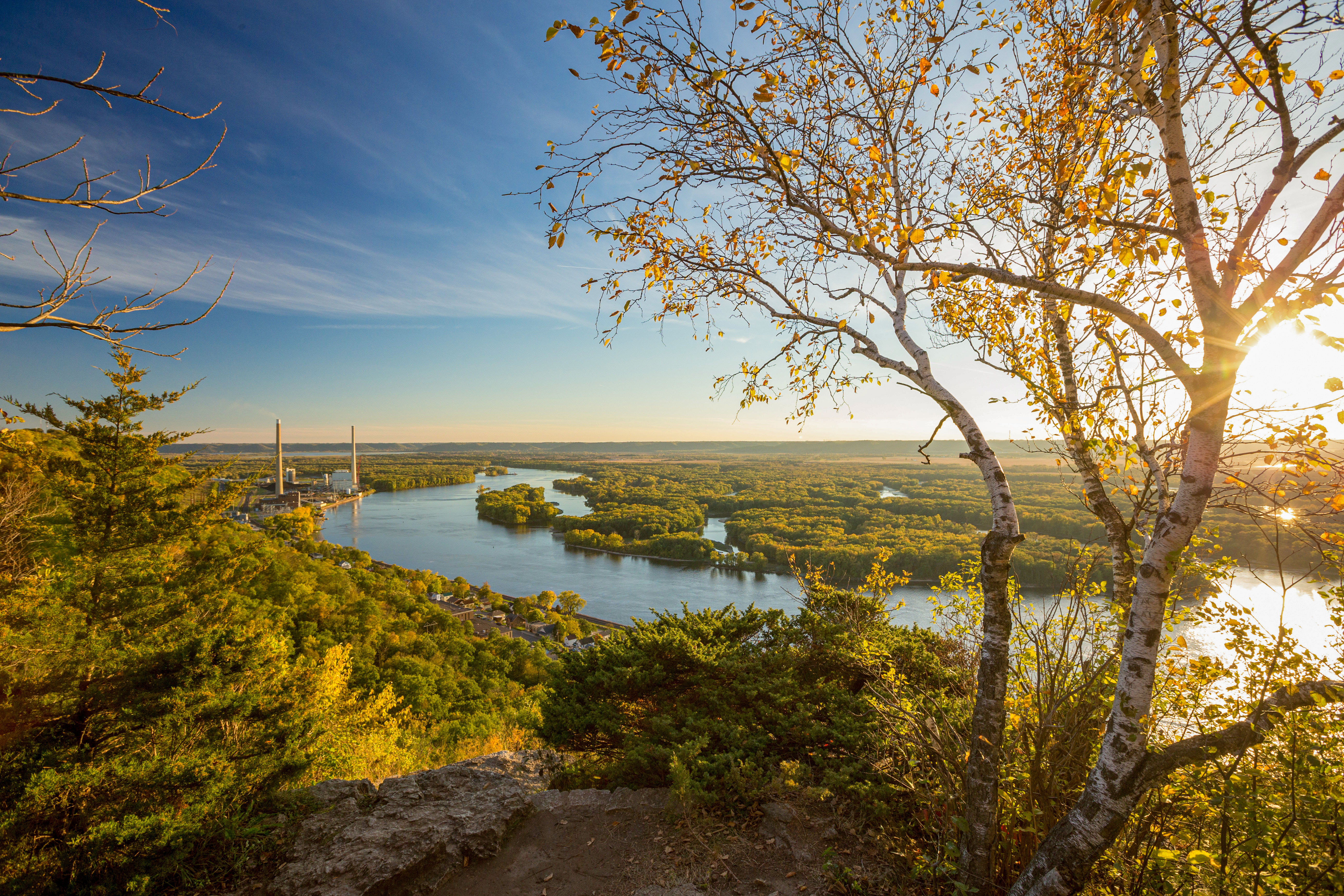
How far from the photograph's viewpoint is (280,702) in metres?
5.58

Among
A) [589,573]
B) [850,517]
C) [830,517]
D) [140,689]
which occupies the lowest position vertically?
[589,573]

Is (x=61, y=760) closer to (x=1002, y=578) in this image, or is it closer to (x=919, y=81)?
(x=1002, y=578)

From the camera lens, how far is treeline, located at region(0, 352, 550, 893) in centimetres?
377

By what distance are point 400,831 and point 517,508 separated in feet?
194

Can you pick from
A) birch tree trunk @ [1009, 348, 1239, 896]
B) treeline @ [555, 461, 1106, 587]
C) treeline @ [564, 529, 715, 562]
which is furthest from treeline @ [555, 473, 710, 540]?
birch tree trunk @ [1009, 348, 1239, 896]

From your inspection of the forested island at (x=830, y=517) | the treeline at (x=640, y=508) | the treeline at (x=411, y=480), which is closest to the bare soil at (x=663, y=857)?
the forested island at (x=830, y=517)

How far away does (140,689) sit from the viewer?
15.6 ft

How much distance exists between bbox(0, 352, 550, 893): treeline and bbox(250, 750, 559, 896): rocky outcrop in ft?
1.18

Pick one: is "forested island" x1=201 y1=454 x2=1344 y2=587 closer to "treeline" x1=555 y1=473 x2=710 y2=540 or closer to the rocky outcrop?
"treeline" x1=555 y1=473 x2=710 y2=540

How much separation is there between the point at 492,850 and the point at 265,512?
61020 mm

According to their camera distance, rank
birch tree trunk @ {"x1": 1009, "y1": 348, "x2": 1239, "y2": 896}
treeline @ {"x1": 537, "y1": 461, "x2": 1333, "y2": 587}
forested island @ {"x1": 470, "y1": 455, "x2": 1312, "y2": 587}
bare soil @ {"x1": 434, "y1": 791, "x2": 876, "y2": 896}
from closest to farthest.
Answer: birch tree trunk @ {"x1": 1009, "y1": 348, "x2": 1239, "y2": 896} < bare soil @ {"x1": 434, "y1": 791, "x2": 876, "y2": 896} < treeline @ {"x1": 537, "y1": 461, "x2": 1333, "y2": 587} < forested island @ {"x1": 470, "y1": 455, "x2": 1312, "y2": 587}

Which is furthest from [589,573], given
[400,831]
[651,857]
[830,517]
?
[651,857]

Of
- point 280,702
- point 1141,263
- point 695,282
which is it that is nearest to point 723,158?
point 695,282

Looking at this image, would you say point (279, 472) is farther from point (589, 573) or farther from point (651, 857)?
point (651, 857)
